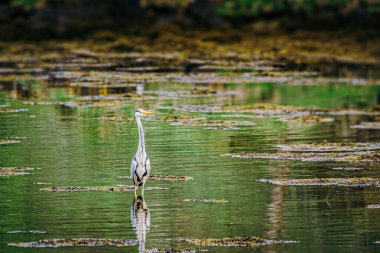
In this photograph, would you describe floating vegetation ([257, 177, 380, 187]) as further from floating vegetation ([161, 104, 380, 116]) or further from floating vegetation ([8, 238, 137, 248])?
floating vegetation ([161, 104, 380, 116])

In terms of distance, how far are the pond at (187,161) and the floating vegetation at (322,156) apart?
0.10 meters

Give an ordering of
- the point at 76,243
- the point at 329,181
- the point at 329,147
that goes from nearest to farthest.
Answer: the point at 76,243 < the point at 329,181 < the point at 329,147

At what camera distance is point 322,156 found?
2353cm

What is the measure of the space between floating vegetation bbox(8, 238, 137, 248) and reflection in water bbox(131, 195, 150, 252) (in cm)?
24

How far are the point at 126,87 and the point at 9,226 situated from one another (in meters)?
22.1

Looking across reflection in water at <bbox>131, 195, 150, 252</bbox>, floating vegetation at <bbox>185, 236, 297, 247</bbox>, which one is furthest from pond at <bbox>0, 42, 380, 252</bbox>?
floating vegetation at <bbox>185, 236, 297, 247</bbox>

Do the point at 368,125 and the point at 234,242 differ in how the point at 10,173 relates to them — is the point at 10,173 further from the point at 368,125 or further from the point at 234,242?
the point at 368,125

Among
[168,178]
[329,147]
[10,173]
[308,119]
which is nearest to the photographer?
[168,178]

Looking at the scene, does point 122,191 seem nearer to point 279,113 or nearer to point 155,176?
point 155,176

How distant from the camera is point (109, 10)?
66.5m

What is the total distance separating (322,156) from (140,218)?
6.66 metres

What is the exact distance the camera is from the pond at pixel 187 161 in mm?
16812

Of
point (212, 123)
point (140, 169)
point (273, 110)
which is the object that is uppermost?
point (140, 169)

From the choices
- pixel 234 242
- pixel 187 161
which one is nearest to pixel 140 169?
pixel 234 242
